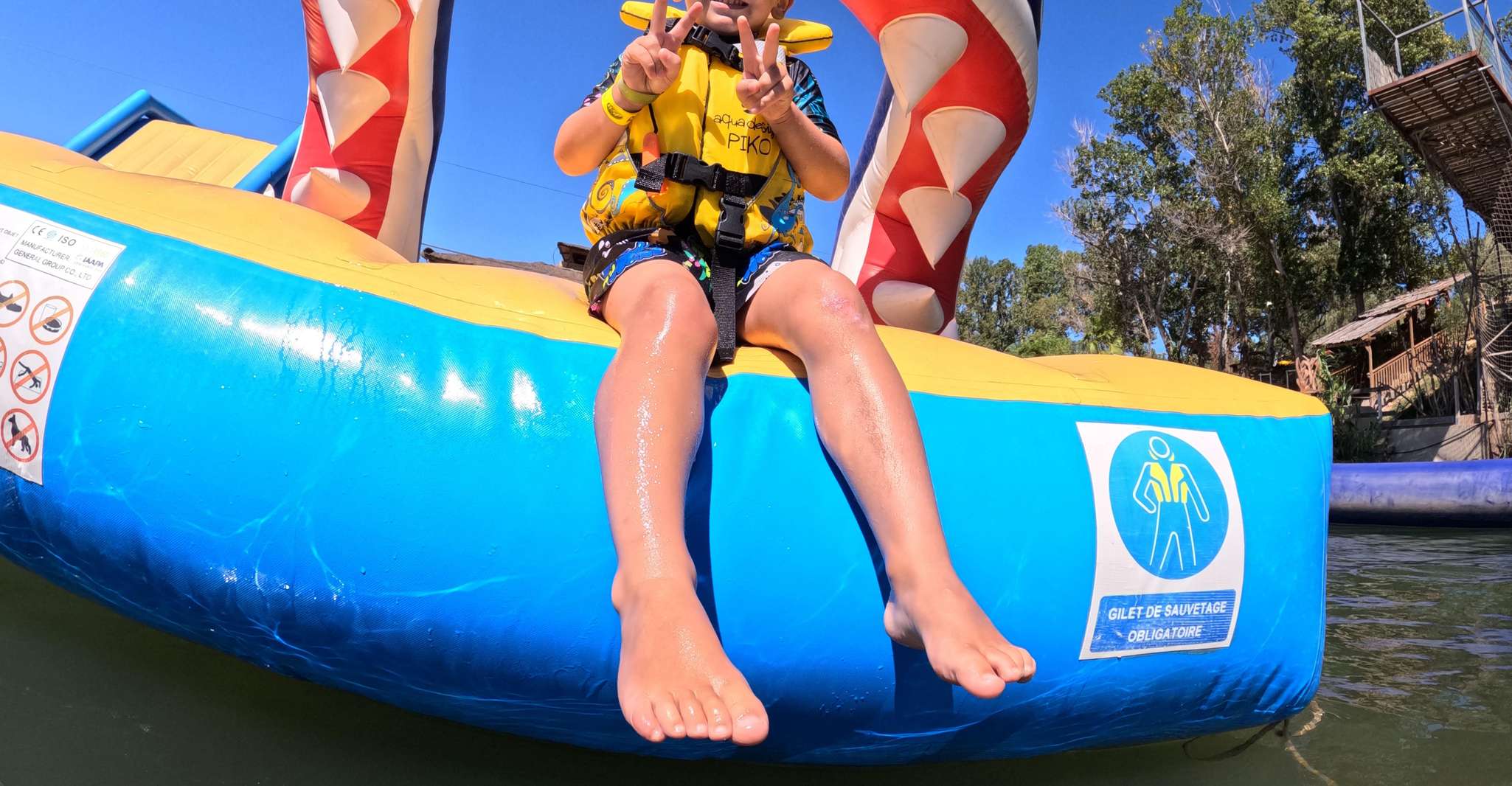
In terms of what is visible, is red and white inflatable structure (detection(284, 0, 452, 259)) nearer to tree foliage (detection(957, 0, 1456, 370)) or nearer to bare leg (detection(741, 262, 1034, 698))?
bare leg (detection(741, 262, 1034, 698))

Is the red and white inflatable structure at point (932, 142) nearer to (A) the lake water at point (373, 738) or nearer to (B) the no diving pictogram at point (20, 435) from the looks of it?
(A) the lake water at point (373, 738)

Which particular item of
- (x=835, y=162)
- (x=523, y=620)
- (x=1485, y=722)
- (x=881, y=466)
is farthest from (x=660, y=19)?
(x=1485, y=722)

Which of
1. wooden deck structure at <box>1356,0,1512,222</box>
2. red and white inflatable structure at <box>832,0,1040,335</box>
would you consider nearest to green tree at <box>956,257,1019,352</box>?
wooden deck structure at <box>1356,0,1512,222</box>

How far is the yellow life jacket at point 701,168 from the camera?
55.0 inches

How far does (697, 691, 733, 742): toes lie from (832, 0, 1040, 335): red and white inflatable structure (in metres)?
1.87

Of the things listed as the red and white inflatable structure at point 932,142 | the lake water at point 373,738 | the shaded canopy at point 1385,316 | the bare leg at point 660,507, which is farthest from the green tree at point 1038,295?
the bare leg at point 660,507

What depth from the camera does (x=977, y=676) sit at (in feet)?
2.90

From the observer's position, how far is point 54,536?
1.24m

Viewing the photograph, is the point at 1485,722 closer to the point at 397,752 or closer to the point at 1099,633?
the point at 1099,633

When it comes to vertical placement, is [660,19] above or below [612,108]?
above

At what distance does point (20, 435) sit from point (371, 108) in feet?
4.26

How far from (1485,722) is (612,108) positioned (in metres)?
1.88

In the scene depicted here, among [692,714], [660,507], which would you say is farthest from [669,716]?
[660,507]

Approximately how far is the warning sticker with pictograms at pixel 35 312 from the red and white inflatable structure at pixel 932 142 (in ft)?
5.85
